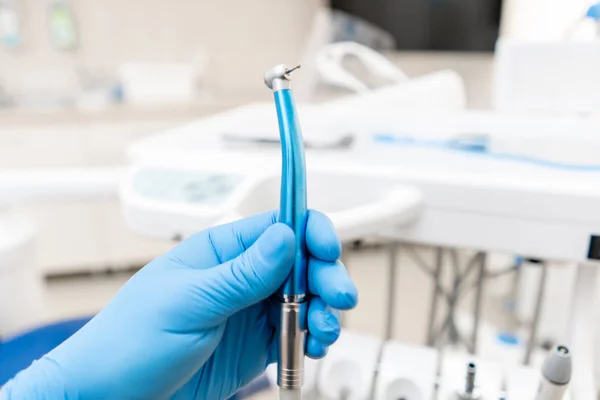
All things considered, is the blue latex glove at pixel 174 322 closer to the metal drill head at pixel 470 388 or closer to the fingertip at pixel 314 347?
the fingertip at pixel 314 347

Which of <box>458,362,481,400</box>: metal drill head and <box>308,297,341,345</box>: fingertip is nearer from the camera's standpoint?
<box>308,297,341,345</box>: fingertip

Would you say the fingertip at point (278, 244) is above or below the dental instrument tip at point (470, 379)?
above

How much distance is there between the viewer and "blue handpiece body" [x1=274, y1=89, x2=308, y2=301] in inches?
12.6

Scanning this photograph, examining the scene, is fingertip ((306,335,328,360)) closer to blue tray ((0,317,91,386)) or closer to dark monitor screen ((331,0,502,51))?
blue tray ((0,317,91,386))

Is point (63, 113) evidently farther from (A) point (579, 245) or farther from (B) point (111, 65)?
(A) point (579, 245)

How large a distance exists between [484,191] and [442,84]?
0.61 metres

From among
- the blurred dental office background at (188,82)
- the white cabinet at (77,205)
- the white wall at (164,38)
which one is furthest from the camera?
the white wall at (164,38)

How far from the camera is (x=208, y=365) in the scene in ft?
1.48

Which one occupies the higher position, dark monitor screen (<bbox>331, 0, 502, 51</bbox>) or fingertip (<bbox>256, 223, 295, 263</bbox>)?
dark monitor screen (<bbox>331, 0, 502, 51</bbox>)

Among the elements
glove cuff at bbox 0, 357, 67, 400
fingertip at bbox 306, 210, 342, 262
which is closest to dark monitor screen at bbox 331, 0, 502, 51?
fingertip at bbox 306, 210, 342, 262

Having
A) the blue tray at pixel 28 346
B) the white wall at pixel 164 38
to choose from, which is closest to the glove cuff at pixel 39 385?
the blue tray at pixel 28 346

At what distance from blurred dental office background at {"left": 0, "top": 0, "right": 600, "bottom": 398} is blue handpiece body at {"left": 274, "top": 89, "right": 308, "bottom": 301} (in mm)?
709

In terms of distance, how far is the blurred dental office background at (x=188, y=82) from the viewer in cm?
124

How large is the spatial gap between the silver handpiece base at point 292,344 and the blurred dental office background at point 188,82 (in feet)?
2.41
